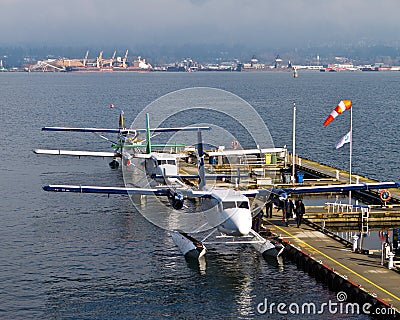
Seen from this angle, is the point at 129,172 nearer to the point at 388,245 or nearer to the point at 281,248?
the point at 281,248

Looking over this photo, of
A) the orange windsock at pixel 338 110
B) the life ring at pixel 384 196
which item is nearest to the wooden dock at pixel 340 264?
the life ring at pixel 384 196

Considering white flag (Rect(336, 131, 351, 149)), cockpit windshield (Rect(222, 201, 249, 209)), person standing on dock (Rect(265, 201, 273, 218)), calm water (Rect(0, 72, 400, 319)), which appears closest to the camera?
calm water (Rect(0, 72, 400, 319))

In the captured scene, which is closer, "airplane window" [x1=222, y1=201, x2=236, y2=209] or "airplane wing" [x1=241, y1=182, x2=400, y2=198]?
"airplane window" [x1=222, y1=201, x2=236, y2=209]

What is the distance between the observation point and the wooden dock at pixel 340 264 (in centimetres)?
3490

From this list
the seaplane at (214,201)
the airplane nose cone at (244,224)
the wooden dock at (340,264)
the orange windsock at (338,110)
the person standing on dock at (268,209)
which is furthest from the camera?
the orange windsock at (338,110)

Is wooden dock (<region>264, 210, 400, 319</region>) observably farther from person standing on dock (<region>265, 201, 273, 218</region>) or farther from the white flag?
the white flag

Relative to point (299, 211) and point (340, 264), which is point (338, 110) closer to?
point (299, 211)


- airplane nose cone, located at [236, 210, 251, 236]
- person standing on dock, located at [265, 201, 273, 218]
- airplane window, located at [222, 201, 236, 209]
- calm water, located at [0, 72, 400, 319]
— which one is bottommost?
calm water, located at [0, 72, 400, 319]

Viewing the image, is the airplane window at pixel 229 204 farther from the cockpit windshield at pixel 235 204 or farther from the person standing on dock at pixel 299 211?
the person standing on dock at pixel 299 211

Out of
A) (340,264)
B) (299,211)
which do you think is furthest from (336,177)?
(340,264)

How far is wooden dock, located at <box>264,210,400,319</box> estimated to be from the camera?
34900 mm

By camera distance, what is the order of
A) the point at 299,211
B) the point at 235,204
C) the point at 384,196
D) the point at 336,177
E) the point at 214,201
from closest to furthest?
the point at 235,204 < the point at 214,201 < the point at 299,211 < the point at 384,196 < the point at 336,177

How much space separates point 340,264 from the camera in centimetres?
3959

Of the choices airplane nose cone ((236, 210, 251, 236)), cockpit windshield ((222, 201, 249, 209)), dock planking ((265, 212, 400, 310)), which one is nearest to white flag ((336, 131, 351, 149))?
dock planking ((265, 212, 400, 310))
